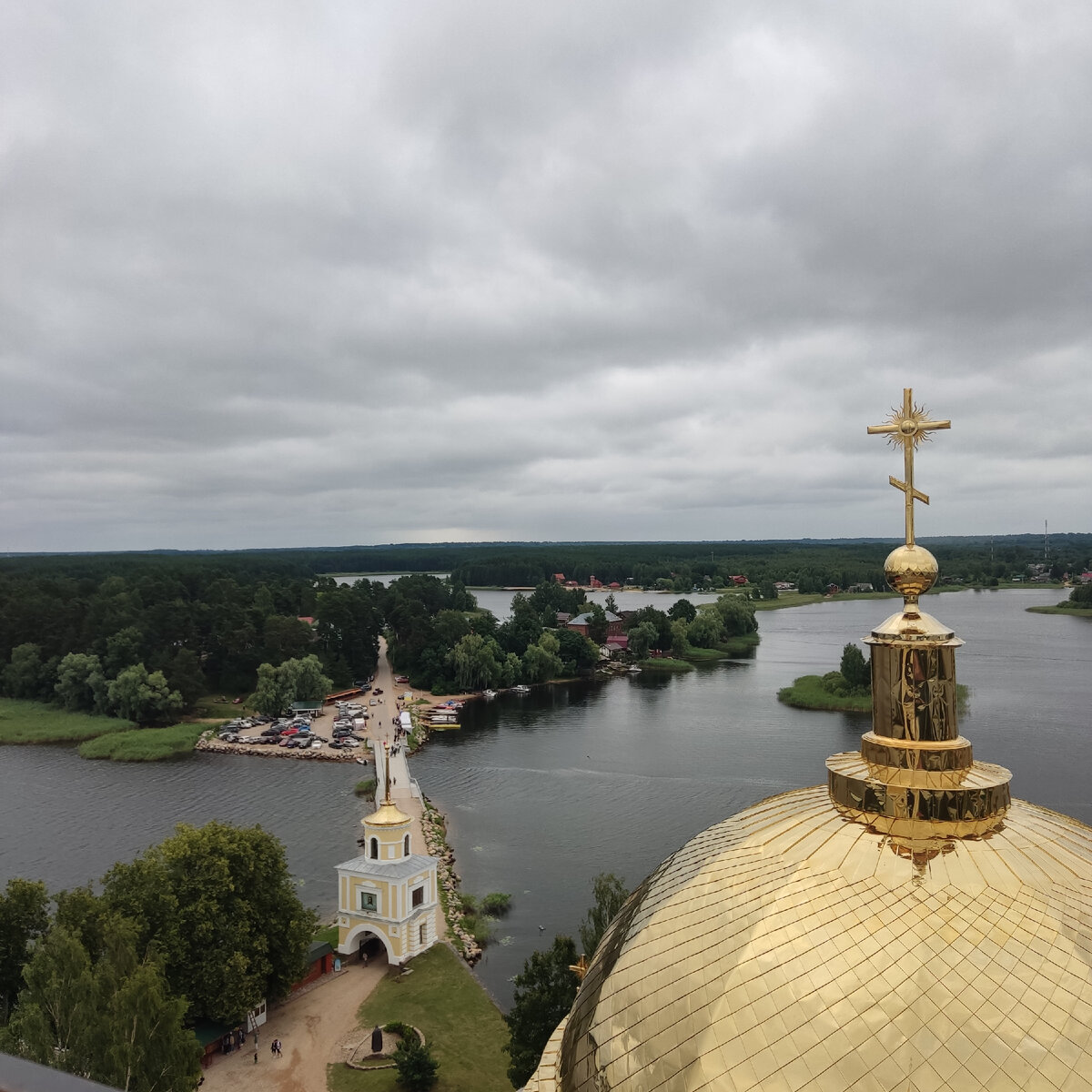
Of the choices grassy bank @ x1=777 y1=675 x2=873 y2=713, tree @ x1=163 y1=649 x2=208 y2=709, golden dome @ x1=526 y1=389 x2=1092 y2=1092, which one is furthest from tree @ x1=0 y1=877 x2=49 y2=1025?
grassy bank @ x1=777 y1=675 x2=873 y2=713

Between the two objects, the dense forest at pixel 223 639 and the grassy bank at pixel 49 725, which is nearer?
the grassy bank at pixel 49 725

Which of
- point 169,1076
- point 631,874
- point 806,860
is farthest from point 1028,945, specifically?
point 631,874

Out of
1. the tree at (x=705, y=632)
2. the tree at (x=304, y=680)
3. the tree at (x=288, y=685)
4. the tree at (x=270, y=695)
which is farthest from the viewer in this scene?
the tree at (x=705, y=632)

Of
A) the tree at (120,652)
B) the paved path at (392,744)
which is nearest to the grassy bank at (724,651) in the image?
the paved path at (392,744)

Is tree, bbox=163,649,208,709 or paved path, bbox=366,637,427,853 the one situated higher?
tree, bbox=163,649,208,709

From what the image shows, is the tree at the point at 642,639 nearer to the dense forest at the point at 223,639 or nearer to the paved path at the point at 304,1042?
the dense forest at the point at 223,639

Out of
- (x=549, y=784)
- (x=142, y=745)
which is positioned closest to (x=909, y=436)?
(x=549, y=784)

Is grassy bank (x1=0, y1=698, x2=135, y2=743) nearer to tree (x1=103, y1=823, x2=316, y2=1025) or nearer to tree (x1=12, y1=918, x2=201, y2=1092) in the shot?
tree (x1=103, y1=823, x2=316, y2=1025)
